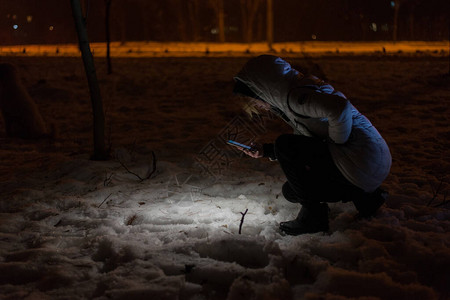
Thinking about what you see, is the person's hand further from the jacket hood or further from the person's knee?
the jacket hood

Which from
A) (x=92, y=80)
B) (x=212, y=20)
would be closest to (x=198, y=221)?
(x=92, y=80)

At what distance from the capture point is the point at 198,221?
10.1 feet

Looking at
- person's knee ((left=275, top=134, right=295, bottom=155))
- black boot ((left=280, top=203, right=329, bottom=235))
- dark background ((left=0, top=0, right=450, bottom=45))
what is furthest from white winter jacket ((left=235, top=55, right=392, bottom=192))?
dark background ((left=0, top=0, right=450, bottom=45))

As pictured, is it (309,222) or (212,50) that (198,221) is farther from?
(212,50)

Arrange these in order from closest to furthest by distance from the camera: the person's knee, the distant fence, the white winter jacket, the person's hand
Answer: the white winter jacket, the person's knee, the person's hand, the distant fence

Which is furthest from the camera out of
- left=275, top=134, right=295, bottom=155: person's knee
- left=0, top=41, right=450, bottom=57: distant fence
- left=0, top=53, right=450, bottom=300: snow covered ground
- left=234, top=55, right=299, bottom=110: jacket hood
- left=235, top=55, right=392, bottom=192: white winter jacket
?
left=0, top=41, right=450, bottom=57: distant fence

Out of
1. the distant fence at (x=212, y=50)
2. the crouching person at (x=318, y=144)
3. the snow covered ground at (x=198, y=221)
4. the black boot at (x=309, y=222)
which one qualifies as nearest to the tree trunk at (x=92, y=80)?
the snow covered ground at (x=198, y=221)

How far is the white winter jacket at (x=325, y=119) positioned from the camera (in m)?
2.45

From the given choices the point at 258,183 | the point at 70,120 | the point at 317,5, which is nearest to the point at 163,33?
the point at 317,5

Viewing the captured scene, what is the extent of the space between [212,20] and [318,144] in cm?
4434

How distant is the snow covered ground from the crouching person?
0.23 m

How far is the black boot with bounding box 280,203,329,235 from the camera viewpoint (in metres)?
2.80

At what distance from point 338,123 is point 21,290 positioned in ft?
6.71

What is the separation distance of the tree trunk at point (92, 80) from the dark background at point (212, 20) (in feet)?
103
